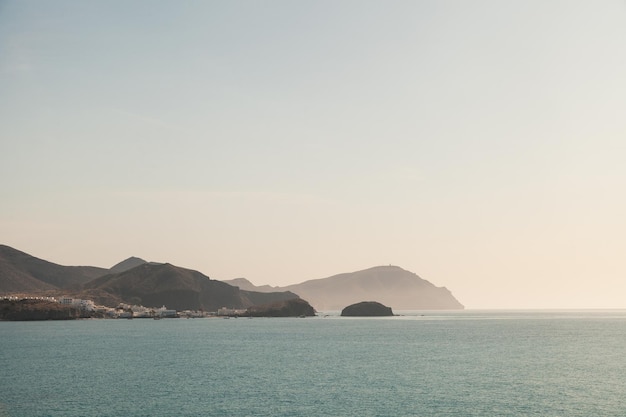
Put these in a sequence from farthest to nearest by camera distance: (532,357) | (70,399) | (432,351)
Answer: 1. (432,351)
2. (532,357)
3. (70,399)

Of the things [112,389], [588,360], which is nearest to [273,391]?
[112,389]

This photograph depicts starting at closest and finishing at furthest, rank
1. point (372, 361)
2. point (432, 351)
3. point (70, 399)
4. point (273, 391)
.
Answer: point (70, 399) → point (273, 391) → point (372, 361) → point (432, 351)

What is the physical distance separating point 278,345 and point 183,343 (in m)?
31.2

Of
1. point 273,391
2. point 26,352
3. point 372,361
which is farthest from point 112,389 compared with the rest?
point 26,352

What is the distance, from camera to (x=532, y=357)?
13300 cm

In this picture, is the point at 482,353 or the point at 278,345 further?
the point at 278,345

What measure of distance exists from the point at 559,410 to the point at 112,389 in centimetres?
6334

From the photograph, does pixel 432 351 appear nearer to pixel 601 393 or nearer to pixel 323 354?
pixel 323 354

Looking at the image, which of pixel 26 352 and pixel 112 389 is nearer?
pixel 112 389

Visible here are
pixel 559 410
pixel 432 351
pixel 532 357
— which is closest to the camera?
pixel 559 410

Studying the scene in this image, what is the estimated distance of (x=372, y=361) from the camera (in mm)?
121000

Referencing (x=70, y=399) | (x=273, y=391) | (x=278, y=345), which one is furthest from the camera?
(x=278, y=345)

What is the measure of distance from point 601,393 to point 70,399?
251ft

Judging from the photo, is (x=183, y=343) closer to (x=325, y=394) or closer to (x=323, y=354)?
(x=323, y=354)
